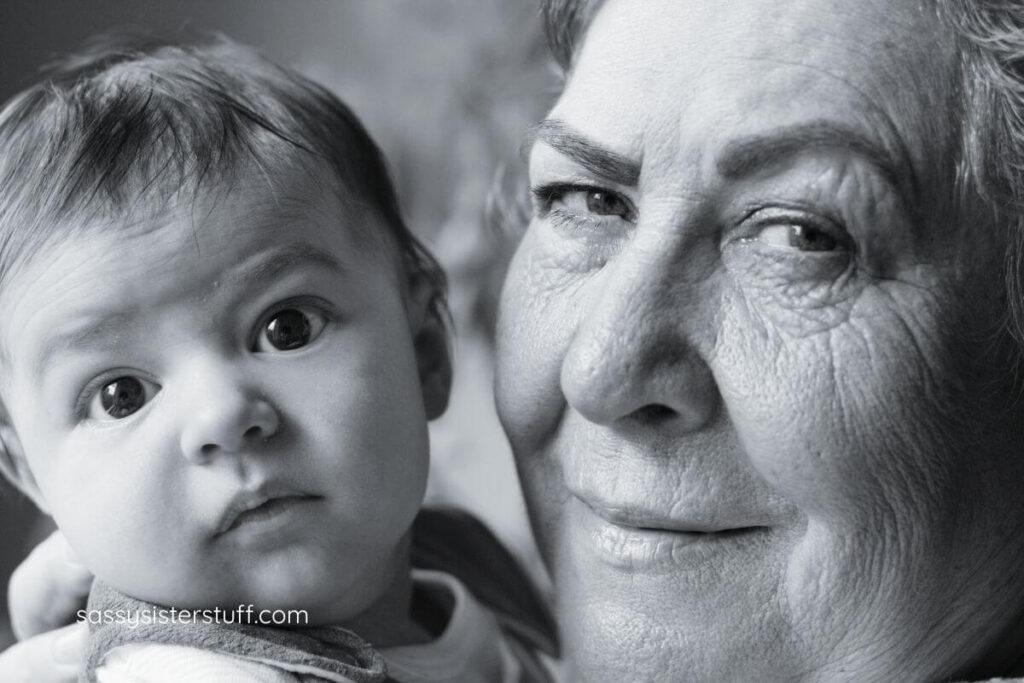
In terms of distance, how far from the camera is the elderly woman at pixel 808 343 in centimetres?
130

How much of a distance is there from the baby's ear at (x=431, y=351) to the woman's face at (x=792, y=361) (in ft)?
1.12

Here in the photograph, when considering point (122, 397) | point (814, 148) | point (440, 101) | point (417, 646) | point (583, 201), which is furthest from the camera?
point (440, 101)

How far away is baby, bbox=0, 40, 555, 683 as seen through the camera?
4.46ft

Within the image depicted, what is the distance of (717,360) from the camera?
4.43 feet

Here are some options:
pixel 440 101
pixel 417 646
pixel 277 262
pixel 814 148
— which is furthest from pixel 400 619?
pixel 440 101

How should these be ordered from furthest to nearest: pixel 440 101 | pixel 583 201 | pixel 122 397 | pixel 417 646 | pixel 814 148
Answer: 1. pixel 440 101
2. pixel 417 646
3. pixel 583 201
4. pixel 122 397
5. pixel 814 148

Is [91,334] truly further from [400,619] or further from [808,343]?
[808,343]

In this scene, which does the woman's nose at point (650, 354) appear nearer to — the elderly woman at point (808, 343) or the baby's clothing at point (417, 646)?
the elderly woman at point (808, 343)

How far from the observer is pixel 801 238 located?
1.33 metres

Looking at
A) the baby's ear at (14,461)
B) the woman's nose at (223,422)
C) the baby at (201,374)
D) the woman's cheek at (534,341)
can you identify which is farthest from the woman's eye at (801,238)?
the baby's ear at (14,461)

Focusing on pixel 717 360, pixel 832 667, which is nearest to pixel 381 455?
pixel 717 360

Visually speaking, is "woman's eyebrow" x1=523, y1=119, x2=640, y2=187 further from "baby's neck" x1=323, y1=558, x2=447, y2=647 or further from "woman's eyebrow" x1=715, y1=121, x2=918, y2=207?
"baby's neck" x1=323, y1=558, x2=447, y2=647

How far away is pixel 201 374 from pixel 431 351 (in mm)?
438

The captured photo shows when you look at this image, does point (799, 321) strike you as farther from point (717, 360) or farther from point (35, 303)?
point (35, 303)
